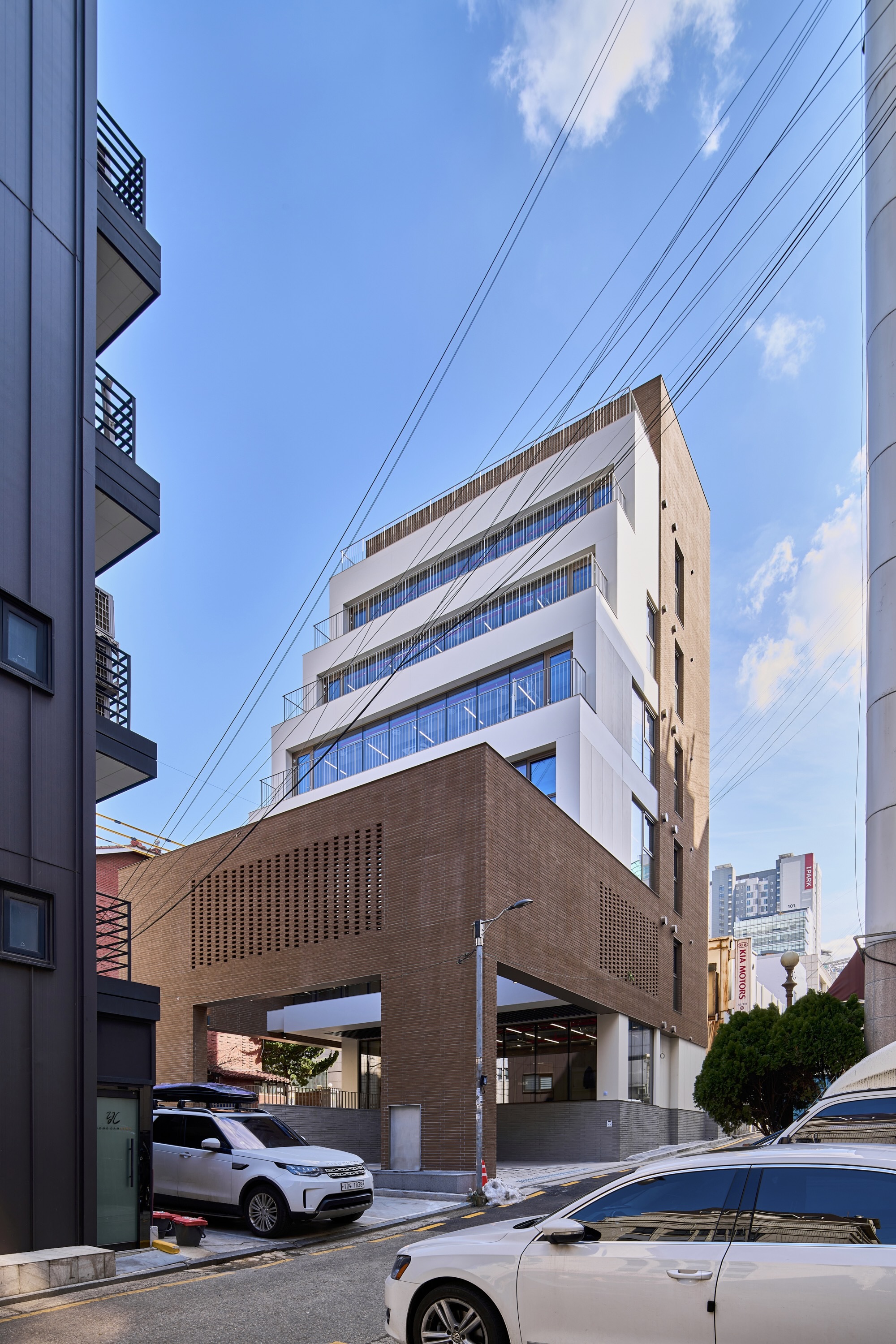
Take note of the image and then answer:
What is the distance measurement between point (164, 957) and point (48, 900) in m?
23.7

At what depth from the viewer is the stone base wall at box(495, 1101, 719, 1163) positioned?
33.2 meters

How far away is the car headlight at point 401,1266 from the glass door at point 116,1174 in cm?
708

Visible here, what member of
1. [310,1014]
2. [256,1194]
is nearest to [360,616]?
[310,1014]

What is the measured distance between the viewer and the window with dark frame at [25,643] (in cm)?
1251

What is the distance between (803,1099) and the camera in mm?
22031

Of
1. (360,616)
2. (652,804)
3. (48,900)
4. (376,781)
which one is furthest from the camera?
(360,616)

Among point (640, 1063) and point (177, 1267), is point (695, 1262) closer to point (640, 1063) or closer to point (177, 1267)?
point (177, 1267)

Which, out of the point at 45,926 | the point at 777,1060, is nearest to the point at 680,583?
the point at 777,1060

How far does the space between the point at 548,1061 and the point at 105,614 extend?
84.2 feet

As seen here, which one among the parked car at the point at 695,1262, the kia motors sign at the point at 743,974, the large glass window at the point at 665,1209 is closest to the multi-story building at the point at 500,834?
the parked car at the point at 695,1262

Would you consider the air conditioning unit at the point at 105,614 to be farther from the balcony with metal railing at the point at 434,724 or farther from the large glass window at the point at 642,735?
the large glass window at the point at 642,735

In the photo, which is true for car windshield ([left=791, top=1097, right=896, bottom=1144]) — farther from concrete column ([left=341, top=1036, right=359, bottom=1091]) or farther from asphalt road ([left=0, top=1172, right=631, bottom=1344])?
concrete column ([left=341, top=1036, right=359, bottom=1091])

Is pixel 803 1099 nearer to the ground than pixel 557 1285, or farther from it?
nearer to the ground

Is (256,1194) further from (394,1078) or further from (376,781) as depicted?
(376,781)
